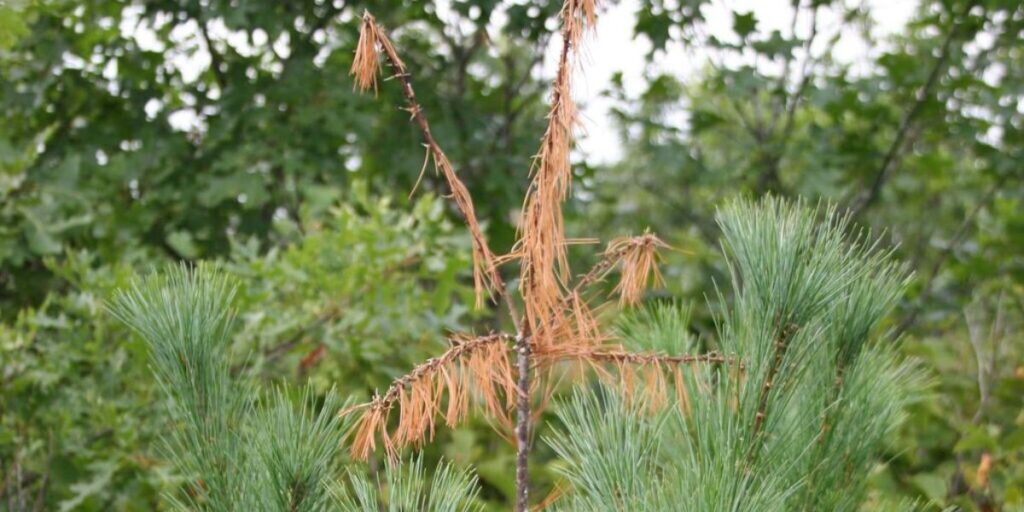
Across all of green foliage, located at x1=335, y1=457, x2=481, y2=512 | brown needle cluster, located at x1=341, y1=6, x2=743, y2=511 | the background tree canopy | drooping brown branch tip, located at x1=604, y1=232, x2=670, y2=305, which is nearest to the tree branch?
the background tree canopy

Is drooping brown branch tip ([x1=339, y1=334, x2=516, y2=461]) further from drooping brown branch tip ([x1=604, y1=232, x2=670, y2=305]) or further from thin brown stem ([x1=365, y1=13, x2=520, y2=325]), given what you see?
drooping brown branch tip ([x1=604, y1=232, x2=670, y2=305])

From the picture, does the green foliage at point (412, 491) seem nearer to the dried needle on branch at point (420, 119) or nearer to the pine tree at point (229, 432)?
the pine tree at point (229, 432)

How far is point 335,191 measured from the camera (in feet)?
13.2

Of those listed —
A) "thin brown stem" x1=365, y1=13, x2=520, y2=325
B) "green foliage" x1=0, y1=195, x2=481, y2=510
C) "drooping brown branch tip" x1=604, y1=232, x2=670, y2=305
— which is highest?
"thin brown stem" x1=365, y1=13, x2=520, y2=325

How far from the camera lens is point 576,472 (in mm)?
1171

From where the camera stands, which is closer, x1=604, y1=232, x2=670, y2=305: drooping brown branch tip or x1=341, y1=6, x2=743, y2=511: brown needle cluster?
x1=341, y1=6, x2=743, y2=511: brown needle cluster

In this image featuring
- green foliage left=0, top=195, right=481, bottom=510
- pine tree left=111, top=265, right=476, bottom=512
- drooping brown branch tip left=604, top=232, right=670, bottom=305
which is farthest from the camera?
green foliage left=0, top=195, right=481, bottom=510

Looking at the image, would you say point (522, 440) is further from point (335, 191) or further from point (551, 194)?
point (335, 191)

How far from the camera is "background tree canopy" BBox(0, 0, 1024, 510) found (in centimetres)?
264

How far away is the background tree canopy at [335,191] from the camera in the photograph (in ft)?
8.67

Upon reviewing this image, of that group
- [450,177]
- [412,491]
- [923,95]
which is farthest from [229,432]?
[923,95]

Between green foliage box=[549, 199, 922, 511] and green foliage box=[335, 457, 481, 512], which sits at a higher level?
green foliage box=[549, 199, 922, 511]

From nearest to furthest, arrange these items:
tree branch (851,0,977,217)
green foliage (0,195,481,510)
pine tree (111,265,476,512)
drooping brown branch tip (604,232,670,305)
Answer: pine tree (111,265,476,512)
drooping brown branch tip (604,232,670,305)
green foliage (0,195,481,510)
tree branch (851,0,977,217)

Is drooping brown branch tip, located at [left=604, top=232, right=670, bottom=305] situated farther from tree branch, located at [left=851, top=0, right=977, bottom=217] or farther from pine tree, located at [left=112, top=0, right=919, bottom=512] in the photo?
tree branch, located at [left=851, top=0, right=977, bottom=217]
